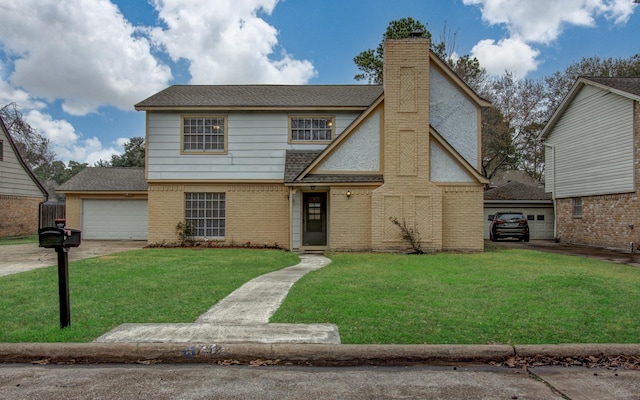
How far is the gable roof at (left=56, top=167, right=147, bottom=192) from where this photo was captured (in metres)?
20.9

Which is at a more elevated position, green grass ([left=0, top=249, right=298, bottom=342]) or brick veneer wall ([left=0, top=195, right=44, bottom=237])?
brick veneer wall ([left=0, top=195, right=44, bottom=237])

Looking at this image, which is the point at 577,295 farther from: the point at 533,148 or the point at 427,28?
the point at 533,148

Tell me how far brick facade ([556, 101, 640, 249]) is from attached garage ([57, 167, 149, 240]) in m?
21.0

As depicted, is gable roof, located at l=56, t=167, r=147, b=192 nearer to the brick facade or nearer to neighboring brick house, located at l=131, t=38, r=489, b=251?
neighboring brick house, located at l=131, t=38, r=489, b=251

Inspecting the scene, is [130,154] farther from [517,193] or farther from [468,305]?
[468,305]

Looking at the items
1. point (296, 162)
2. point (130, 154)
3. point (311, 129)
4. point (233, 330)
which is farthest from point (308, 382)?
point (130, 154)

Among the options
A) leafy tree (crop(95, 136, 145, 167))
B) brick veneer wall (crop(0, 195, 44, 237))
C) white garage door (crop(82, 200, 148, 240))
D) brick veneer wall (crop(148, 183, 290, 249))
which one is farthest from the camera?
leafy tree (crop(95, 136, 145, 167))

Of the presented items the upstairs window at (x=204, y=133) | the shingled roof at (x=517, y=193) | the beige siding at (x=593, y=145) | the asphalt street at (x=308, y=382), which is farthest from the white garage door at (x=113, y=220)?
the beige siding at (x=593, y=145)

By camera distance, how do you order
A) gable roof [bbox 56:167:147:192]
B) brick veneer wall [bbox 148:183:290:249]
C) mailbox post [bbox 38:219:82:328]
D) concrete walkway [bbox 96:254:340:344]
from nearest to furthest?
1. concrete walkway [bbox 96:254:340:344]
2. mailbox post [bbox 38:219:82:328]
3. brick veneer wall [bbox 148:183:290:249]
4. gable roof [bbox 56:167:147:192]

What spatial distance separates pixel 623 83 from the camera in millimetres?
18422

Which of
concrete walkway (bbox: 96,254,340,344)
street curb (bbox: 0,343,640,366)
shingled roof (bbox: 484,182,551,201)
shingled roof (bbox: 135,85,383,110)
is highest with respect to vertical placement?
shingled roof (bbox: 135,85,383,110)

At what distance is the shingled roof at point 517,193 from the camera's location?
25.3m

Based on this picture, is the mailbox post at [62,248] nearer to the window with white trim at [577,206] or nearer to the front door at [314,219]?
the front door at [314,219]

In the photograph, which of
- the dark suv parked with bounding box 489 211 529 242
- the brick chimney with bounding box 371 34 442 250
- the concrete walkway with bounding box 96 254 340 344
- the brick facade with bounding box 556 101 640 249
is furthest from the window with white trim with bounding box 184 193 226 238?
the brick facade with bounding box 556 101 640 249
